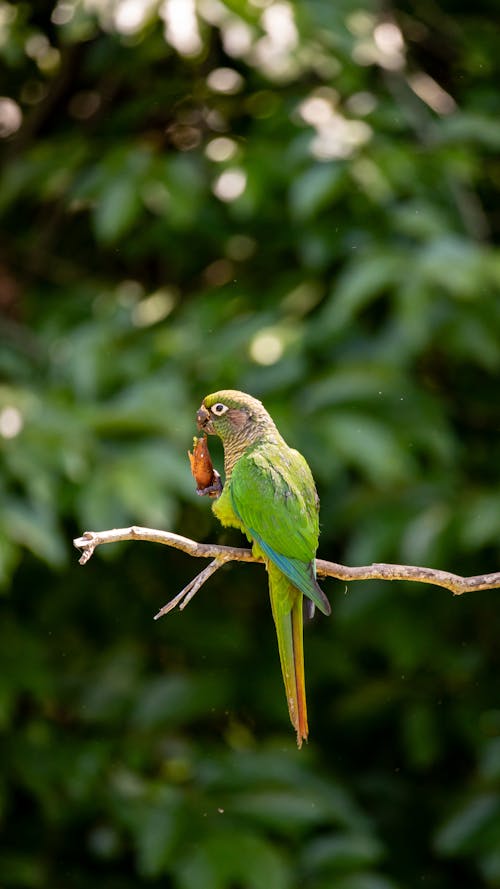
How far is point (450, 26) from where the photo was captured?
167 inches

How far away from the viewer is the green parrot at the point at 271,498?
47.3 inches

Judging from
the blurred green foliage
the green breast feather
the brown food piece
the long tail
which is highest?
the brown food piece

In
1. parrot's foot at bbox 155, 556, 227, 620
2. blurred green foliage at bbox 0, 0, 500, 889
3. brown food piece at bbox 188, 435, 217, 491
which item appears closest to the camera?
parrot's foot at bbox 155, 556, 227, 620

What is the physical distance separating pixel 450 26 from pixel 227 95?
85cm

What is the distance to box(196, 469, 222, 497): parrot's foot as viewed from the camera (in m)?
1.24

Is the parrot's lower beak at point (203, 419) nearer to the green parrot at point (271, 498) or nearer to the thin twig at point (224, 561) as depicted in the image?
the green parrot at point (271, 498)

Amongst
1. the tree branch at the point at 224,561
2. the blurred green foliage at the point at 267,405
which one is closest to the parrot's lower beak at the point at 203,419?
the tree branch at the point at 224,561

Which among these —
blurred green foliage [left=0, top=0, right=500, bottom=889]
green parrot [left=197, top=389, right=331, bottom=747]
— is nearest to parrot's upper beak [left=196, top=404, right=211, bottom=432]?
green parrot [left=197, top=389, right=331, bottom=747]

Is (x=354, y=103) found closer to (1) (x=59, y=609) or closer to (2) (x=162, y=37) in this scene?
(2) (x=162, y=37)

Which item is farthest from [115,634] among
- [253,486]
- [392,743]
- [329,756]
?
[253,486]

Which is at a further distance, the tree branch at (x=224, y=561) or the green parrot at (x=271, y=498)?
the green parrot at (x=271, y=498)

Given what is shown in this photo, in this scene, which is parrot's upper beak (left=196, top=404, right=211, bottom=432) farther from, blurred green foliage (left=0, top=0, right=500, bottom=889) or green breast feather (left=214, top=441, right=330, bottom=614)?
blurred green foliage (left=0, top=0, right=500, bottom=889)

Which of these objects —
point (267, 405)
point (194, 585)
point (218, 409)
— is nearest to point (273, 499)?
point (218, 409)

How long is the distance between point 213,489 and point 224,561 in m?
0.12
